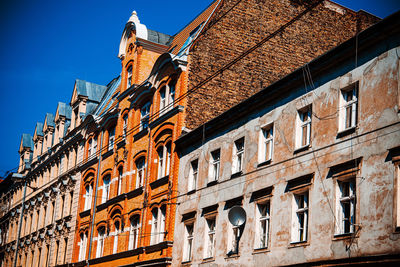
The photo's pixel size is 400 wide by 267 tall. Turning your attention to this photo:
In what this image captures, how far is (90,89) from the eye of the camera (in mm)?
52469

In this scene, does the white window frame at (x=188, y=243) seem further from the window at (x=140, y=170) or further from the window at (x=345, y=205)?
the window at (x=345, y=205)

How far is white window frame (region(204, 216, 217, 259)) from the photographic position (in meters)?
27.0

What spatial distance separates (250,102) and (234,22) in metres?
11.2

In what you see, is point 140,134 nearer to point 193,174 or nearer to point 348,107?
point 193,174

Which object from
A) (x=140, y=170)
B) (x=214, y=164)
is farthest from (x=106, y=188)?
(x=214, y=164)

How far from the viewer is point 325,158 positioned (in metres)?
20.4

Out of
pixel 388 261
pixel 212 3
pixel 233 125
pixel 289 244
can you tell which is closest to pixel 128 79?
pixel 212 3

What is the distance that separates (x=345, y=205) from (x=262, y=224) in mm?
4909

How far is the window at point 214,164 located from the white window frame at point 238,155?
5.00ft

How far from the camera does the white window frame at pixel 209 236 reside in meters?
27.0

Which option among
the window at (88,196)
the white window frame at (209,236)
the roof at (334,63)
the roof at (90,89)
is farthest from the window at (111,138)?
the white window frame at (209,236)

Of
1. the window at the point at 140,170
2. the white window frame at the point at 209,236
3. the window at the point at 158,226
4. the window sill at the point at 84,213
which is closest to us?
the white window frame at the point at 209,236

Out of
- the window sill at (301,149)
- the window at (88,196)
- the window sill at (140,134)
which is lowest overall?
the window sill at (301,149)

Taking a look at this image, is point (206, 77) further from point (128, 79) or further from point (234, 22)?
point (128, 79)
